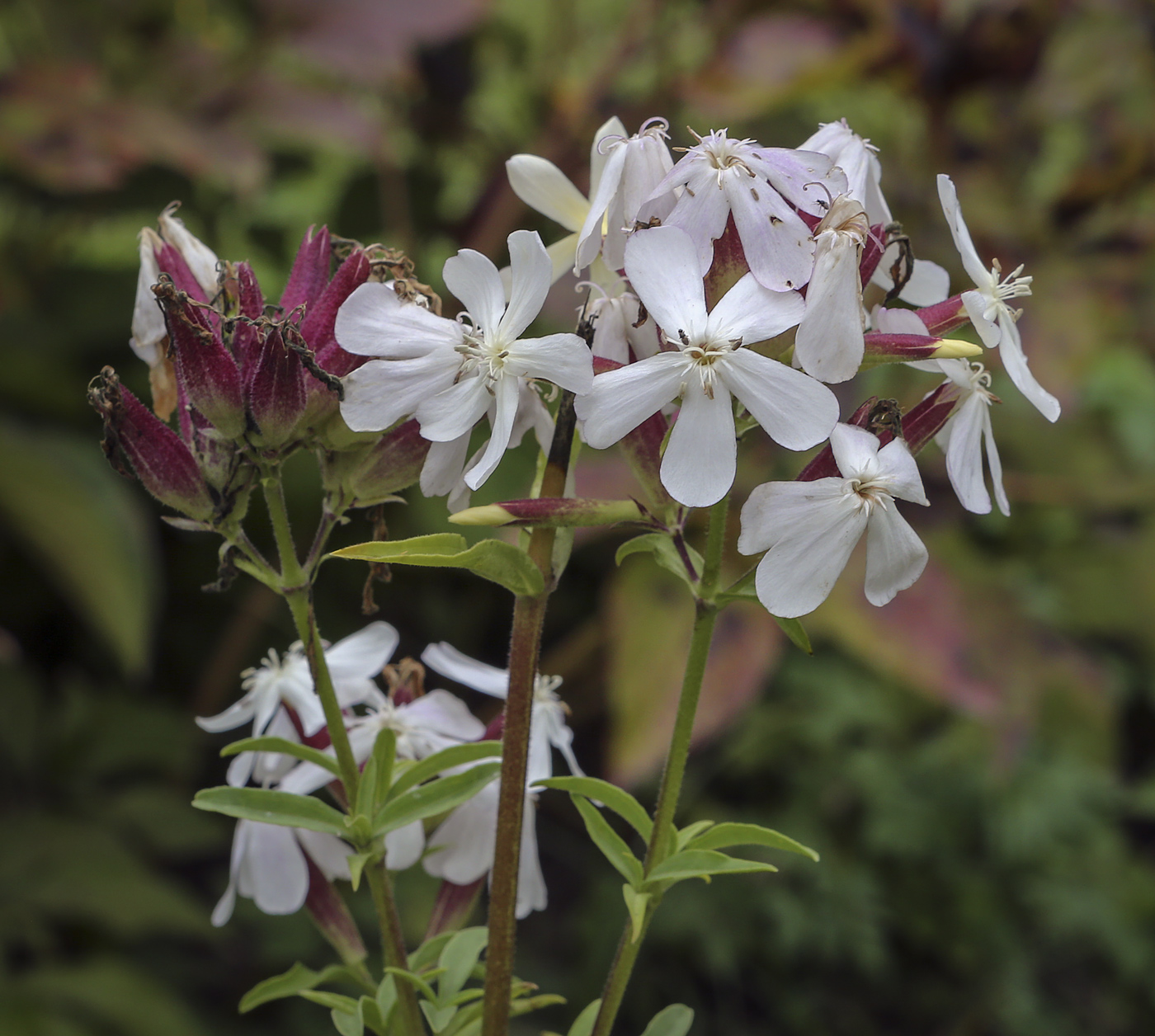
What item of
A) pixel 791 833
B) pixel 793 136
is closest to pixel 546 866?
pixel 791 833

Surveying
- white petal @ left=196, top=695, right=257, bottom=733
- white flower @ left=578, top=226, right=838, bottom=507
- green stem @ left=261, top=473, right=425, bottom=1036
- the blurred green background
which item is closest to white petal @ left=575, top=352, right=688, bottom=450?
white flower @ left=578, top=226, right=838, bottom=507

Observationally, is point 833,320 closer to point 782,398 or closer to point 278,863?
point 782,398

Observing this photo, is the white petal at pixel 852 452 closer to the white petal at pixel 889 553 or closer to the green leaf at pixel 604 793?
the white petal at pixel 889 553

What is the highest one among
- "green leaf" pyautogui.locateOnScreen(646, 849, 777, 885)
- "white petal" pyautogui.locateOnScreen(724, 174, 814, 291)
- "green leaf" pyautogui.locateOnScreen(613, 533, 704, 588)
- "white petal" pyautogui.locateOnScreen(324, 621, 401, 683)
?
"white petal" pyautogui.locateOnScreen(724, 174, 814, 291)

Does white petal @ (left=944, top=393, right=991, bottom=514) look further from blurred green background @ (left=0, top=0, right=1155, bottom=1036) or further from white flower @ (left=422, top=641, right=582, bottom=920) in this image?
blurred green background @ (left=0, top=0, right=1155, bottom=1036)

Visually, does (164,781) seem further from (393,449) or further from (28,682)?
(393,449)
